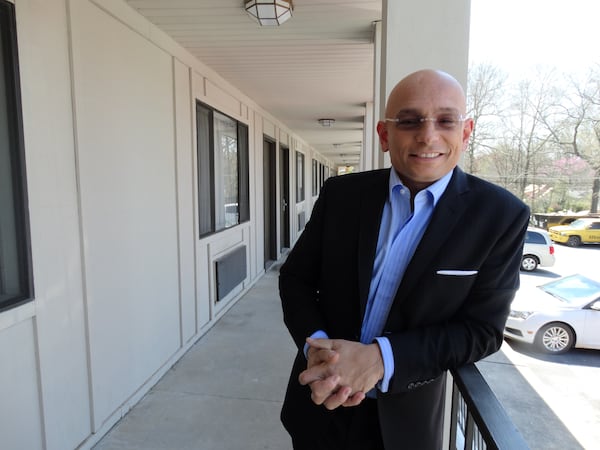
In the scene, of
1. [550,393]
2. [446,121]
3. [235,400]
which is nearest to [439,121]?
[446,121]

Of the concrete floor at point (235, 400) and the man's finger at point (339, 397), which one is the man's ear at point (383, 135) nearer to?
the man's finger at point (339, 397)

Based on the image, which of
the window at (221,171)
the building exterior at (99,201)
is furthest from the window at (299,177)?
the building exterior at (99,201)

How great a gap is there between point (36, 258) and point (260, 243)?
15.2ft

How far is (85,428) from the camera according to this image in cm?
217

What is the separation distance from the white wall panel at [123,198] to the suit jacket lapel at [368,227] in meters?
1.67

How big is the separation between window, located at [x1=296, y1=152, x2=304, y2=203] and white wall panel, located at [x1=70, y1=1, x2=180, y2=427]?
271 inches

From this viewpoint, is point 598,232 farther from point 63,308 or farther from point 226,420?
point 63,308

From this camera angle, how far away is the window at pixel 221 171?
398cm

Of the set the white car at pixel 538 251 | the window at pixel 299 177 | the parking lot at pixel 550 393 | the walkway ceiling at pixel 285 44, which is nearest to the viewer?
the walkway ceiling at pixel 285 44

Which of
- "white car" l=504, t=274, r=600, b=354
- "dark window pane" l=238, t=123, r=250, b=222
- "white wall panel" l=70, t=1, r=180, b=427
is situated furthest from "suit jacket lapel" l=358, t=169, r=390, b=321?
"white car" l=504, t=274, r=600, b=354

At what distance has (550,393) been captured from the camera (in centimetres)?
418

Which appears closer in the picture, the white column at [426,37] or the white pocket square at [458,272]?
the white pocket square at [458,272]

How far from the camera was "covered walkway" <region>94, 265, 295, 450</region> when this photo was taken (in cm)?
234

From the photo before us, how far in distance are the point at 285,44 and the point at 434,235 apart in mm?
2800
